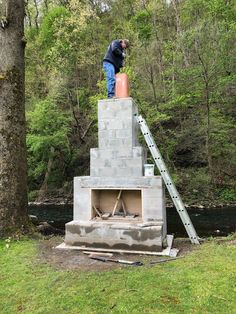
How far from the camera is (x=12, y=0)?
257 inches

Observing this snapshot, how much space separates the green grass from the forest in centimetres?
1284

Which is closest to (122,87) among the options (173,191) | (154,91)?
(173,191)

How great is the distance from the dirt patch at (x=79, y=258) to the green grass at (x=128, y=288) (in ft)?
0.71

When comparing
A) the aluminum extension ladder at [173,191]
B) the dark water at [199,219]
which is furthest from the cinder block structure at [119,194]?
the dark water at [199,219]

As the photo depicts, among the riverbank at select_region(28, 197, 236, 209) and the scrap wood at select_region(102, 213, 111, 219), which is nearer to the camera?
the scrap wood at select_region(102, 213, 111, 219)

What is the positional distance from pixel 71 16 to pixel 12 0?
13.8m

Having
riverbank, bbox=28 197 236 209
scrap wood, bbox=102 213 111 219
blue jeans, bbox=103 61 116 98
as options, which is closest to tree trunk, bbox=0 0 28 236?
scrap wood, bbox=102 213 111 219

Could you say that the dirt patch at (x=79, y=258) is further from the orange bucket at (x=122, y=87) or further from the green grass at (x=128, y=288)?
the orange bucket at (x=122, y=87)

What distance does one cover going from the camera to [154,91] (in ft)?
58.1

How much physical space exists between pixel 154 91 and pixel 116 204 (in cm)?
1230

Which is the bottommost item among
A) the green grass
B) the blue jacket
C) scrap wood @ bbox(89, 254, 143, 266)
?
scrap wood @ bbox(89, 254, 143, 266)

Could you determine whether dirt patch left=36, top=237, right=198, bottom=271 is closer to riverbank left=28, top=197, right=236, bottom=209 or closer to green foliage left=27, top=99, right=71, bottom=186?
riverbank left=28, top=197, right=236, bottom=209

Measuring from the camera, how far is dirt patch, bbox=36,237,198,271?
15.7 feet

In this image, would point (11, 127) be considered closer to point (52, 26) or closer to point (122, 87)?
point (122, 87)
